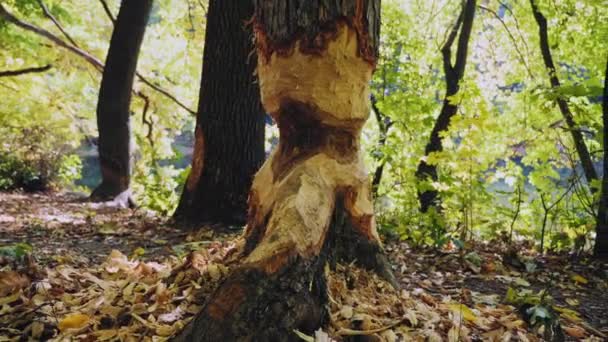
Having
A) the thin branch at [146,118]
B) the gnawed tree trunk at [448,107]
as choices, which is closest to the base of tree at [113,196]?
the thin branch at [146,118]

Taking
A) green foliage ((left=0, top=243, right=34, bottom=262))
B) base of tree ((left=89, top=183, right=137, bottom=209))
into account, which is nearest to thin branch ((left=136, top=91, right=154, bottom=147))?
base of tree ((left=89, top=183, right=137, bottom=209))

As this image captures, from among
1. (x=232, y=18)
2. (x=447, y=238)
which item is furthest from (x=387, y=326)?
(x=232, y=18)

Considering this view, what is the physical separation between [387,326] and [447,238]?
7.45 ft

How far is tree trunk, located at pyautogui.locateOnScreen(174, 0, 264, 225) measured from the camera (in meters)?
3.93

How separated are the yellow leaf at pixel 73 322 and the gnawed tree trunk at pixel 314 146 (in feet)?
2.30

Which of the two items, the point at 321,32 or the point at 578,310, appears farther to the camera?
the point at 578,310

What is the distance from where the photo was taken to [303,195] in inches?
Result: 75.2

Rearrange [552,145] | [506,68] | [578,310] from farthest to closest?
[506,68] → [552,145] → [578,310]

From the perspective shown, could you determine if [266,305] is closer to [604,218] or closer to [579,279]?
[579,279]

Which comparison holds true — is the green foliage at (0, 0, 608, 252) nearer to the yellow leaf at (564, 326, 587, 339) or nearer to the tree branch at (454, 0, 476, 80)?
the tree branch at (454, 0, 476, 80)

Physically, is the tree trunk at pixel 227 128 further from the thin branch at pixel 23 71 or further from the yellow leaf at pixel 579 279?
the thin branch at pixel 23 71

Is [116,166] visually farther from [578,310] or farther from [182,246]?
[578,310]

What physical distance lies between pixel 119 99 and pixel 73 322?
5.48 meters

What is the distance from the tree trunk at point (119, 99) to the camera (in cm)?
646
